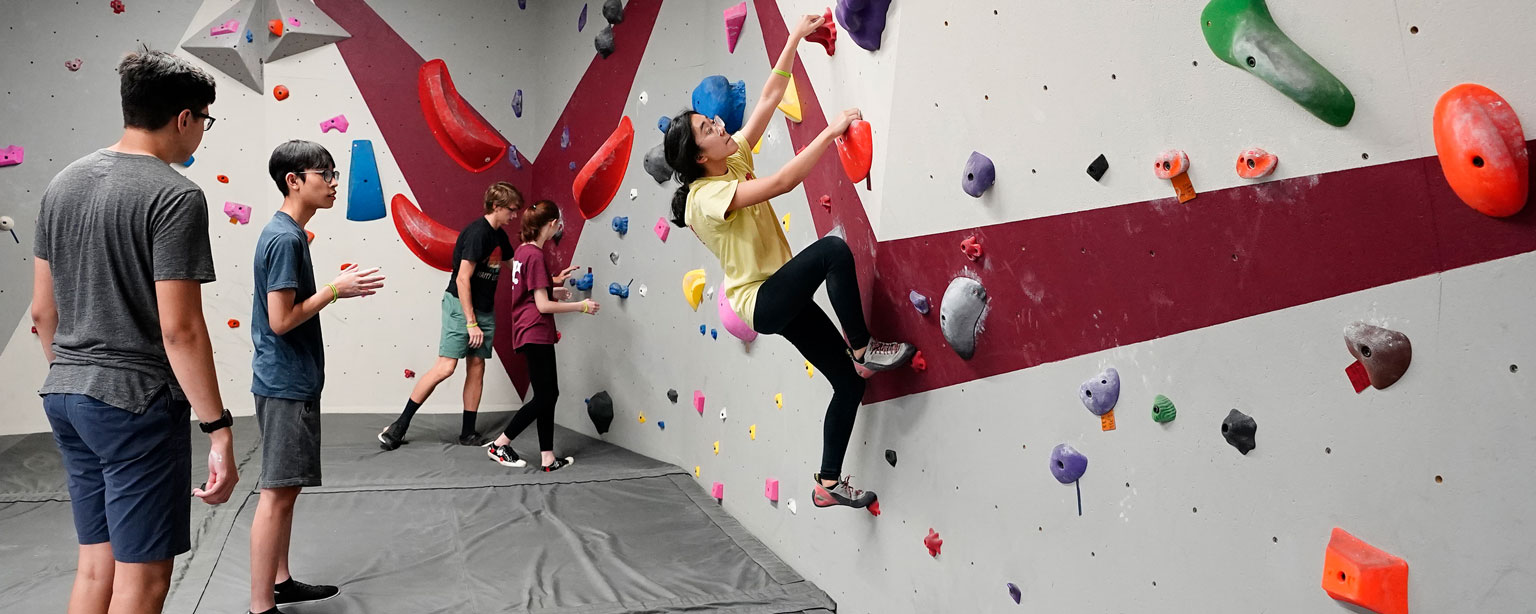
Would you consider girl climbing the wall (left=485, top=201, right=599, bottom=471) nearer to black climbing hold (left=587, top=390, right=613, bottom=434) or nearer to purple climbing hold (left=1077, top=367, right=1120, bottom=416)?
black climbing hold (left=587, top=390, right=613, bottom=434)

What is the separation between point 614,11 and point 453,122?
138 centimetres

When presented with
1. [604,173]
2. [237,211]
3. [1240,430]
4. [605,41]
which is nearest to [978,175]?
[1240,430]

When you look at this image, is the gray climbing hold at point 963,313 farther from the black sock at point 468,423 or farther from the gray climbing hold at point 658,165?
the black sock at point 468,423

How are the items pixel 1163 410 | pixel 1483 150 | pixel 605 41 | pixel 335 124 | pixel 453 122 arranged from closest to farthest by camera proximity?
pixel 1483 150
pixel 1163 410
pixel 605 41
pixel 335 124
pixel 453 122

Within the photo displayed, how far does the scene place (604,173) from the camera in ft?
14.4

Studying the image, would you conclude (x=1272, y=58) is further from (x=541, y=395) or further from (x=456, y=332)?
(x=456, y=332)

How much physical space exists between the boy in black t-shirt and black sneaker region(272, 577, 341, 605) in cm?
165

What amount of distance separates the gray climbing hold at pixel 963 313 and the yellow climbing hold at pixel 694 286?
5.35 ft

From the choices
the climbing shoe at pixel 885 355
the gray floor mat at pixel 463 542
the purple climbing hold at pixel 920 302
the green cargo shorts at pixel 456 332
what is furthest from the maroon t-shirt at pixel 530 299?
the purple climbing hold at pixel 920 302

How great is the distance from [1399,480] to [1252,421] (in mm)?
211

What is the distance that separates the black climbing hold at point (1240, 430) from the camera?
1404mm

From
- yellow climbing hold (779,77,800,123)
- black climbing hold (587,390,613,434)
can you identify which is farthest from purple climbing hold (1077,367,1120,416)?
black climbing hold (587,390,613,434)

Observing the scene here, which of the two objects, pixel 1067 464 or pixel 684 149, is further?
pixel 684 149

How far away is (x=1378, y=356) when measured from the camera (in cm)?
122
